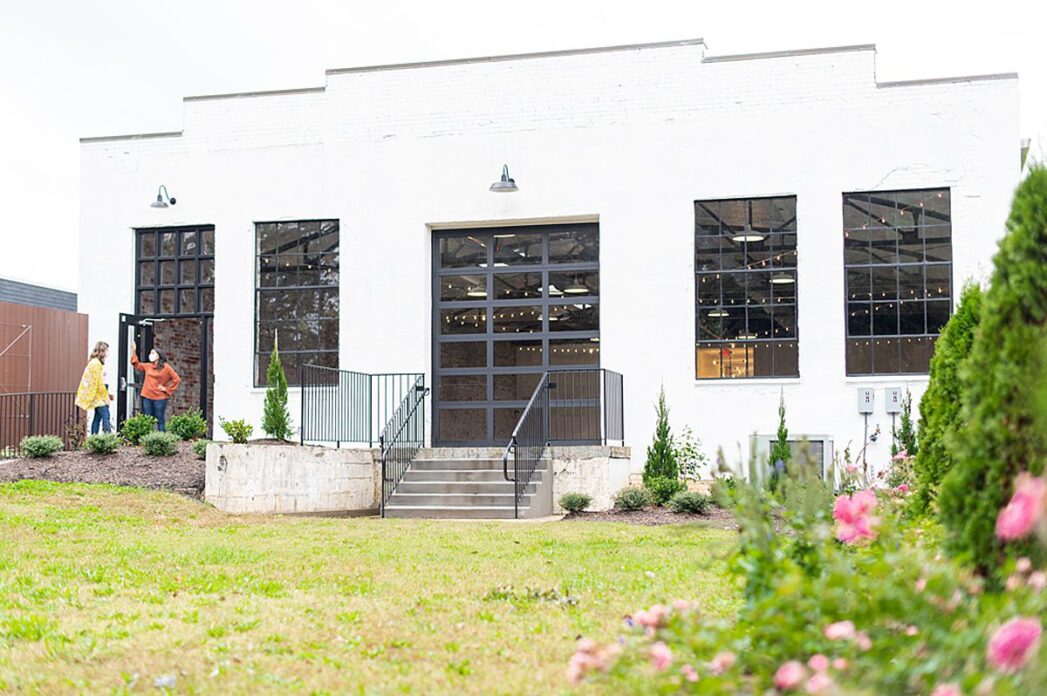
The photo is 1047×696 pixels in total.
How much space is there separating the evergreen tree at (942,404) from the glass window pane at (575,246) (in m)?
10.5

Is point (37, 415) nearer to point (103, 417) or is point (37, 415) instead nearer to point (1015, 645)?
point (103, 417)

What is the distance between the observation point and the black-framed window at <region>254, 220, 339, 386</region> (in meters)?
18.0

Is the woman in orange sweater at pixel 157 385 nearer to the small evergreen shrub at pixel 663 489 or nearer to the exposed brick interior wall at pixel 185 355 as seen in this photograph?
the exposed brick interior wall at pixel 185 355

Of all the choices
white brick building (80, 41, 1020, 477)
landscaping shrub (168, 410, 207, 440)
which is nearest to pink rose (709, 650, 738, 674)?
white brick building (80, 41, 1020, 477)

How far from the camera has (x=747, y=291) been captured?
54.4ft

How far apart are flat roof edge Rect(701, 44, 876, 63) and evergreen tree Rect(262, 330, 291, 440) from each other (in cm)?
774

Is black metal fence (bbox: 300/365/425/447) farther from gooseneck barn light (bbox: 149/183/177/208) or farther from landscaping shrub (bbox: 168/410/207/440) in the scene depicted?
gooseneck barn light (bbox: 149/183/177/208)

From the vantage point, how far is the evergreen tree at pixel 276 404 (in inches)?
639

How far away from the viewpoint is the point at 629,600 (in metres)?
6.42

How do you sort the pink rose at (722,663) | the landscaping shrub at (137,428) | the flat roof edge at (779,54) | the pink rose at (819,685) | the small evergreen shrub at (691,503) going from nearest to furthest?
the pink rose at (819,685) → the pink rose at (722,663) → the small evergreen shrub at (691,503) → the flat roof edge at (779,54) → the landscaping shrub at (137,428)

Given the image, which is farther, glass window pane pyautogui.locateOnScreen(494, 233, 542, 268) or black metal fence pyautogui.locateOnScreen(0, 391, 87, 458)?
black metal fence pyautogui.locateOnScreen(0, 391, 87, 458)

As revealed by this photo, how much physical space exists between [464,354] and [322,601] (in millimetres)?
11385

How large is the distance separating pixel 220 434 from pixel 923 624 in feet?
53.3

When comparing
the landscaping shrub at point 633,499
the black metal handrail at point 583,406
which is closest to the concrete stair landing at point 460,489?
the black metal handrail at point 583,406
